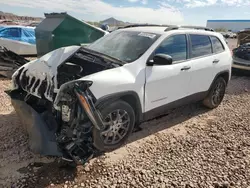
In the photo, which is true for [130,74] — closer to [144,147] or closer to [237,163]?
[144,147]

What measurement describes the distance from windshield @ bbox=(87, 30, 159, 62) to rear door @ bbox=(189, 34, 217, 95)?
967 mm

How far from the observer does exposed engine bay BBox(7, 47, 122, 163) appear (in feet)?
9.05

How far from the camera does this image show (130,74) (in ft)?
10.8

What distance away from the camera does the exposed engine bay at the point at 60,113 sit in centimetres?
276

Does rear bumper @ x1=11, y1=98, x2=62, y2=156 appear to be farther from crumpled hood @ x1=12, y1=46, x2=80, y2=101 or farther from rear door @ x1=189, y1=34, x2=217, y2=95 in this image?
rear door @ x1=189, y1=34, x2=217, y2=95

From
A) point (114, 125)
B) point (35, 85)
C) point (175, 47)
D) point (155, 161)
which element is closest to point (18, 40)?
point (35, 85)

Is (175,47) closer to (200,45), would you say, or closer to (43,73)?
(200,45)

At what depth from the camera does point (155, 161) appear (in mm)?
3209

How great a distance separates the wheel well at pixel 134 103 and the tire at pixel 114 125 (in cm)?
10

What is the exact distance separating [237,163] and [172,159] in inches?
36.5

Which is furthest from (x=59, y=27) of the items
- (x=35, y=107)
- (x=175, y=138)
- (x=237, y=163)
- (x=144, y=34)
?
(x=237, y=163)

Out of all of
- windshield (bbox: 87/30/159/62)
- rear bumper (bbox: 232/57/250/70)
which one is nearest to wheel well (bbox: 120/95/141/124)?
windshield (bbox: 87/30/159/62)

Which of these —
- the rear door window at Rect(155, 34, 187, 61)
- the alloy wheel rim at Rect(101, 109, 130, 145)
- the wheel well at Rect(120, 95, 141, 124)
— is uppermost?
the rear door window at Rect(155, 34, 187, 61)

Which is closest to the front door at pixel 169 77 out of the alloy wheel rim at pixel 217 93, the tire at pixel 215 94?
the tire at pixel 215 94
